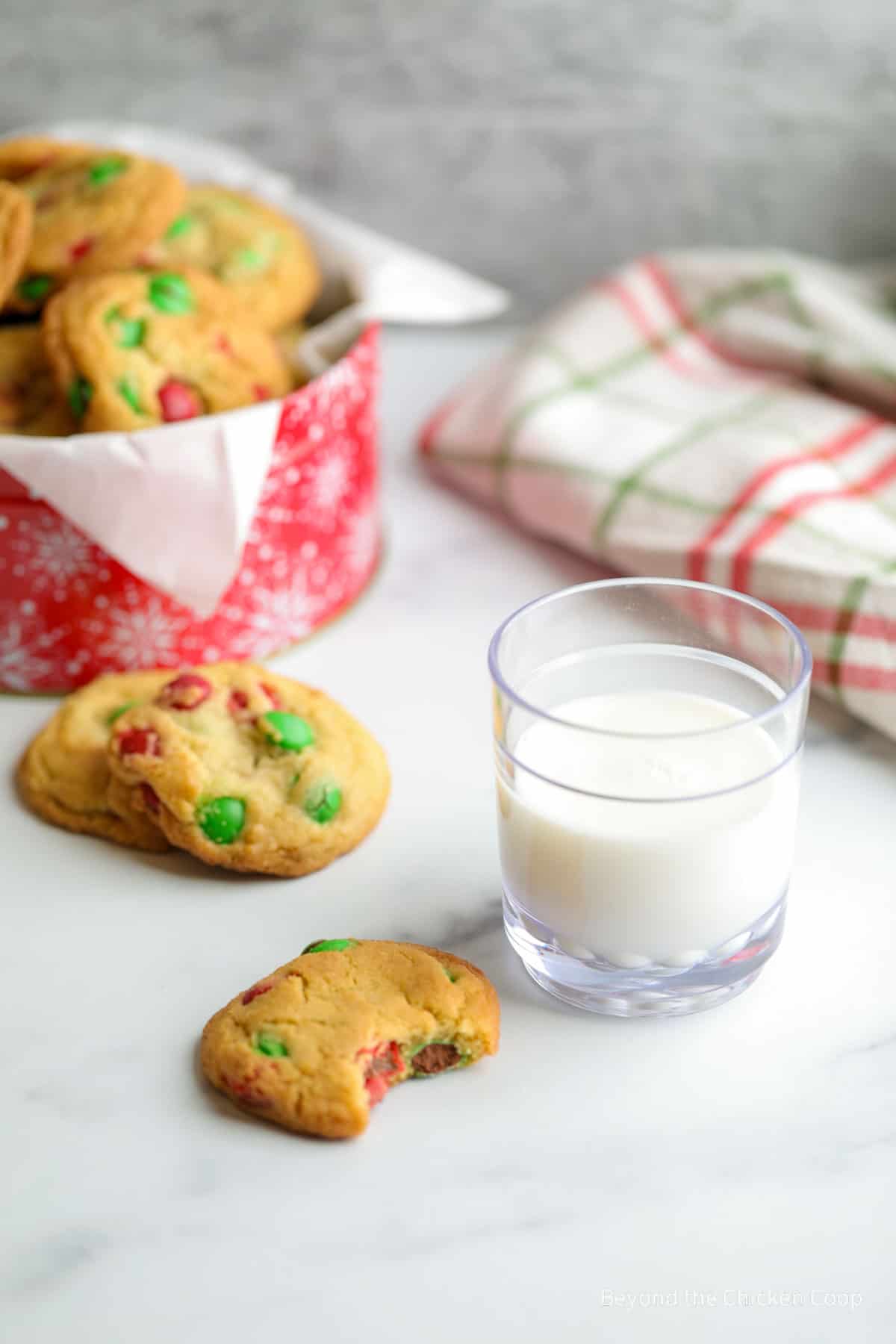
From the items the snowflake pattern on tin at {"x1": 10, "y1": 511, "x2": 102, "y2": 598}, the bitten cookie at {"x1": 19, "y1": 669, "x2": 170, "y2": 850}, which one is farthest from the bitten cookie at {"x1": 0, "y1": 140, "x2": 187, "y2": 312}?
the bitten cookie at {"x1": 19, "y1": 669, "x2": 170, "y2": 850}

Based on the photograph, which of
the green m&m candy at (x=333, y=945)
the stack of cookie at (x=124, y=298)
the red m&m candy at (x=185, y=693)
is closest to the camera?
the green m&m candy at (x=333, y=945)

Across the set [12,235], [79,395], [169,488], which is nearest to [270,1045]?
[169,488]

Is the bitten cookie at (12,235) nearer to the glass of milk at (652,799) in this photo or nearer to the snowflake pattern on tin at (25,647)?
the snowflake pattern on tin at (25,647)

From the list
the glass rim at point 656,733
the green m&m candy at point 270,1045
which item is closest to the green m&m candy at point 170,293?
the glass rim at point 656,733

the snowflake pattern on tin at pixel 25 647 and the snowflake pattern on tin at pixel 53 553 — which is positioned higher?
the snowflake pattern on tin at pixel 53 553

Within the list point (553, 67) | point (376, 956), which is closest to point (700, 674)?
point (376, 956)

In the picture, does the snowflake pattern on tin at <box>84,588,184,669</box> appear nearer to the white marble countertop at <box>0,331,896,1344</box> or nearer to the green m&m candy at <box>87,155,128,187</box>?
the white marble countertop at <box>0,331,896,1344</box>

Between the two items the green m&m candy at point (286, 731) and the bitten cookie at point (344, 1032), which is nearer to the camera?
the bitten cookie at point (344, 1032)
